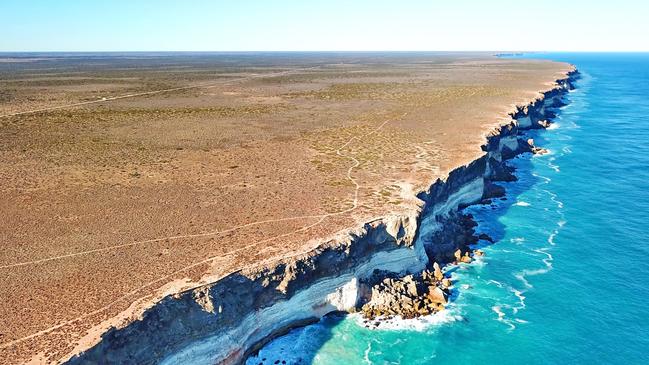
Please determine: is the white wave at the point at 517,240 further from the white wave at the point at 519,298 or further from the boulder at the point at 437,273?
the boulder at the point at 437,273

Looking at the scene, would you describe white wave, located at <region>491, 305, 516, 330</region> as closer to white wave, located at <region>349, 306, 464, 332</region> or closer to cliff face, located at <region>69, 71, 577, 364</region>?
white wave, located at <region>349, 306, 464, 332</region>

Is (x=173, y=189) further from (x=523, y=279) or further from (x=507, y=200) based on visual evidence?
(x=507, y=200)

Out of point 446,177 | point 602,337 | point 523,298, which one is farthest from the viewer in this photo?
point 446,177

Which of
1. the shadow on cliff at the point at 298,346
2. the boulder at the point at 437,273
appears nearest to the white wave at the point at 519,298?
the boulder at the point at 437,273

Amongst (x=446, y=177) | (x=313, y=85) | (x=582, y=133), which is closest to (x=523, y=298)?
(x=446, y=177)

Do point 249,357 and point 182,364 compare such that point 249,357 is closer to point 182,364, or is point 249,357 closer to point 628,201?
point 182,364

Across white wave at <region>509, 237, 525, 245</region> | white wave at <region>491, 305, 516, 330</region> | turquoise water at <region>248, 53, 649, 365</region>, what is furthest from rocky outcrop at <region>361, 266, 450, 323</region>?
white wave at <region>509, 237, 525, 245</region>
